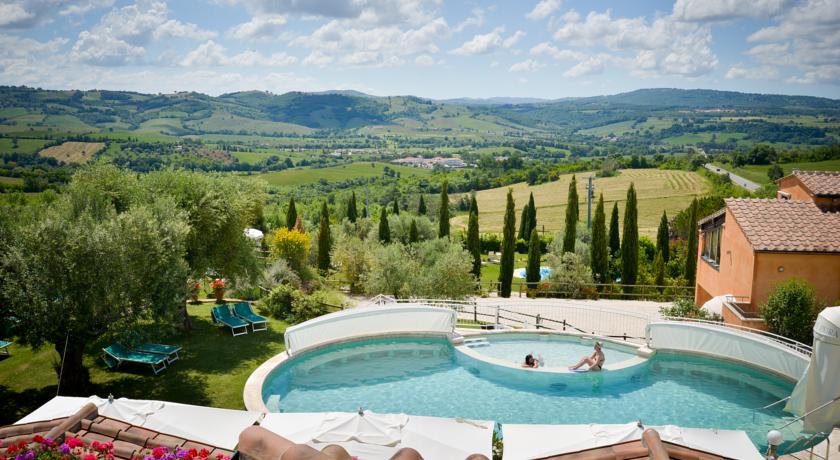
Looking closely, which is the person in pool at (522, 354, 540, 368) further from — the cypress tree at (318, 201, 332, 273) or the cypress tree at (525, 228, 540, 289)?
the cypress tree at (318, 201, 332, 273)

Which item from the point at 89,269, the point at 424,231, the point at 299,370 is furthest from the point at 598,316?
the point at 424,231

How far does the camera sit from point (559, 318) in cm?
2473

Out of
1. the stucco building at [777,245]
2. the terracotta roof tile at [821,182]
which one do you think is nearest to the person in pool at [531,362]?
the stucco building at [777,245]

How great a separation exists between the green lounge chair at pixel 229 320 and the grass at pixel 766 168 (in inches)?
2676

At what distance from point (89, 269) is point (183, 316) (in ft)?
22.0

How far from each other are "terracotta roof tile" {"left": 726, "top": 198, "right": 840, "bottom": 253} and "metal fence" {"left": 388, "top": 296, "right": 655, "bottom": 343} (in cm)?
476

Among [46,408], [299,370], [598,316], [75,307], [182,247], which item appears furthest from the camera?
[598,316]

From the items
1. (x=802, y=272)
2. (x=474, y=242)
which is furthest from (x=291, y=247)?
(x=802, y=272)

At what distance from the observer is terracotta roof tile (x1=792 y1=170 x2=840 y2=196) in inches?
825

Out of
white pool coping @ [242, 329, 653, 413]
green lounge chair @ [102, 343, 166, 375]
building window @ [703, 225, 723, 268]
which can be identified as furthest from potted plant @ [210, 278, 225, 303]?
building window @ [703, 225, 723, 268]

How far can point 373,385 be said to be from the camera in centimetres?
1647

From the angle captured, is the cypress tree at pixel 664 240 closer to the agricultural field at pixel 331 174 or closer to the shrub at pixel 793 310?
the shrub at pixel 793 310

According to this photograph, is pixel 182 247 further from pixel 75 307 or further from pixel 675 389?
pixel 675 389

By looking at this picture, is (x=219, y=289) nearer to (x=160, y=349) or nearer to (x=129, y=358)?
(x=160, y=349)
